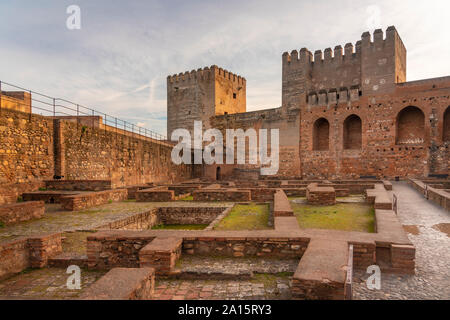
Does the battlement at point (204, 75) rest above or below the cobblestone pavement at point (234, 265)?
above

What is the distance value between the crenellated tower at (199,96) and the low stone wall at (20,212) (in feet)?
74.9

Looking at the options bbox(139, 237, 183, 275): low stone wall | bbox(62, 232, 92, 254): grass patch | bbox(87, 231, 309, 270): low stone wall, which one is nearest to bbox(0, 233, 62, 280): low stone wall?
bbox(62, 232, 92, 254): grass patch

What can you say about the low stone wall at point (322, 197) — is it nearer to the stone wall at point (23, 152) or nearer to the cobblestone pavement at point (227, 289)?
the cobblestone pavement at point (227, 289)

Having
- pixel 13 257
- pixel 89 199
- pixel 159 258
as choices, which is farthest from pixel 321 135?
pixel 13 257

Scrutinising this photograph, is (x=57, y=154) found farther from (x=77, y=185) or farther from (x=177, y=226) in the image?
(x=177, y=226)

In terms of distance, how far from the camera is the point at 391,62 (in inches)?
783

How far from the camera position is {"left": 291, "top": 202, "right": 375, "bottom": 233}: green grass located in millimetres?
5965

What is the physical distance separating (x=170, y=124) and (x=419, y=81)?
2293 cm

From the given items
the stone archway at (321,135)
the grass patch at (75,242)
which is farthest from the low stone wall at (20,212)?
the stone archway at (321,135)

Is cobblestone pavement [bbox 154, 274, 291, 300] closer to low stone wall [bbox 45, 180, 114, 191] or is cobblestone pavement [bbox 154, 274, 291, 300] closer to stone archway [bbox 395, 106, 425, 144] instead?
low stone wall [bbox 45, 180, 114, 191]

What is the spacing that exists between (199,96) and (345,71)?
14.1 metres

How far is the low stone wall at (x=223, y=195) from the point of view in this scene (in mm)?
10609

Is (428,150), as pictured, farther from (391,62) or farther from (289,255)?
(289,255)

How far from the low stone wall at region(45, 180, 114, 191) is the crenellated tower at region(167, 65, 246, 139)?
746 inches
